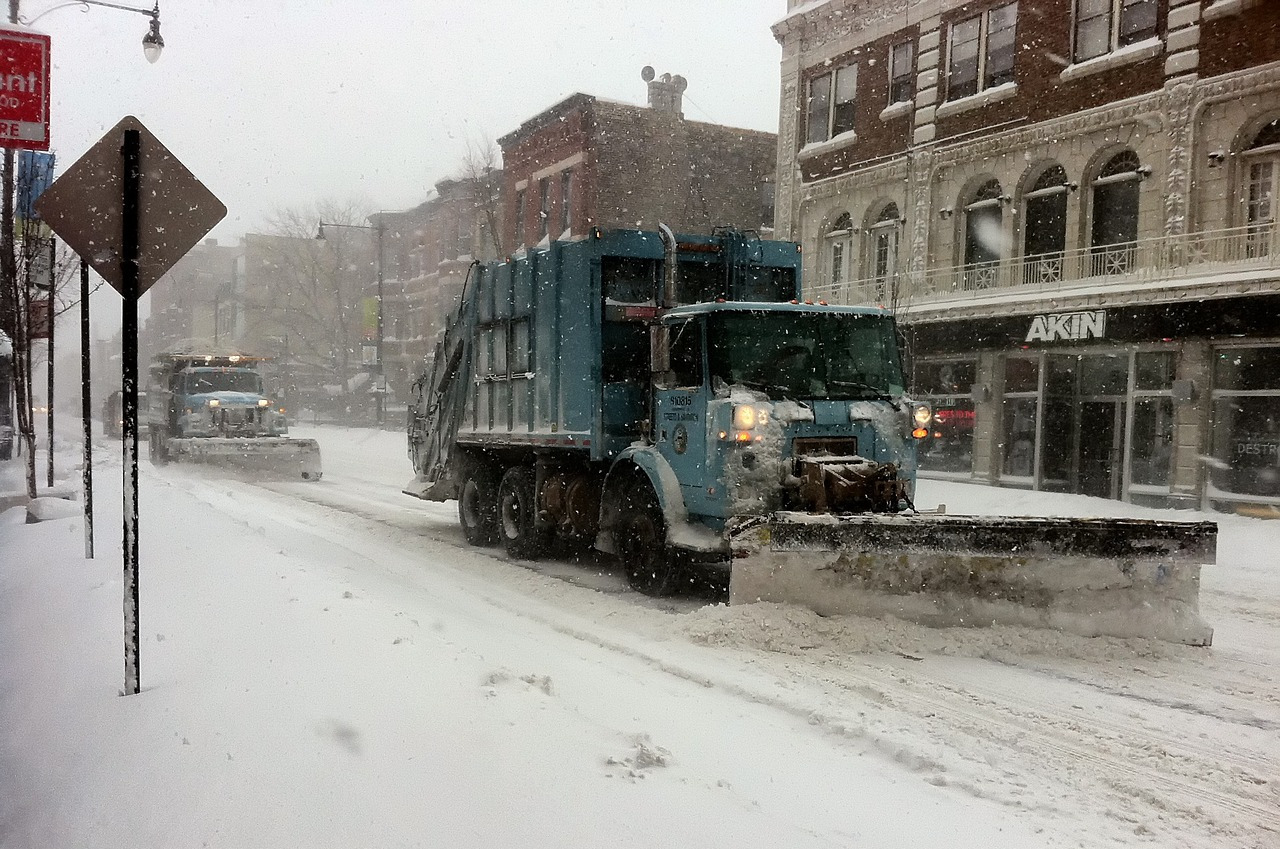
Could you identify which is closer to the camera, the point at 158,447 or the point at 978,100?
the point at 978,100

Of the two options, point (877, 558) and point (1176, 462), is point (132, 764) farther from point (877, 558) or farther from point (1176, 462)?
point (1176, 462)

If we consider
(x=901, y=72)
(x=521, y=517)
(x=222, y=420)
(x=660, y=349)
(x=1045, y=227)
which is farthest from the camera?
(x=222, y=420)

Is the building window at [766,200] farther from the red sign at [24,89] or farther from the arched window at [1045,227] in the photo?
the red sign at [24,89]

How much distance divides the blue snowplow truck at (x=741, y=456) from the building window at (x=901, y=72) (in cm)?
1419

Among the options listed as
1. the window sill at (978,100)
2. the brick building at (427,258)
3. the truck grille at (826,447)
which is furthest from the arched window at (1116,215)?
the brick building at (427,258)

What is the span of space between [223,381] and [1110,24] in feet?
70.8

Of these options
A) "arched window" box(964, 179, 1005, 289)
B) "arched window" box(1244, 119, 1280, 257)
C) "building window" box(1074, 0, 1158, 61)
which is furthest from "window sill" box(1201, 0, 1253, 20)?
"arched window" box(964, 179, 1005, 289)

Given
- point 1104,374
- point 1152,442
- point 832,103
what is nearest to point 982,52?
point 832,103

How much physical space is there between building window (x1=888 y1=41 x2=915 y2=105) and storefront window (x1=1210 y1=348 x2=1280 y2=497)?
9591mm

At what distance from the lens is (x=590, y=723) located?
4824 millimetres

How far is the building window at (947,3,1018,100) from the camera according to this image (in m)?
20.2

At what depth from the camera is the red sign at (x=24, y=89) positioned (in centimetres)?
930

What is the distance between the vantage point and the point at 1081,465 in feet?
62.3

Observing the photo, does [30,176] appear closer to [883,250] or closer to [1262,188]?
[883,250]
